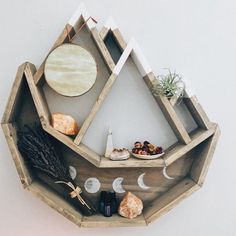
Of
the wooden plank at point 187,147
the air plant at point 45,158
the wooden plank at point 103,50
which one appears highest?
the wooden plank at point 103,50

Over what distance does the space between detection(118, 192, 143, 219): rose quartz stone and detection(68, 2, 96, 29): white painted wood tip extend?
610mm

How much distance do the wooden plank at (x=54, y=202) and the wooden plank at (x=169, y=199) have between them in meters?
0.25

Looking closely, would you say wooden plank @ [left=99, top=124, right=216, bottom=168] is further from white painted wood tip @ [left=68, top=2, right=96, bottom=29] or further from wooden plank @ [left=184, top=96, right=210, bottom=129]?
white painted wood tip @ [left=68, top=2, right=96, bottom=29]

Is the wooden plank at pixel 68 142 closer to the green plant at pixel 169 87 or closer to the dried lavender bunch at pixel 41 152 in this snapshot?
the dried lavender bunch at pixel 41 152

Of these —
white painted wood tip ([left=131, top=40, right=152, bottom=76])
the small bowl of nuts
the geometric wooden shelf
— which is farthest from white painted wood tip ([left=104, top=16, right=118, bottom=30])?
the small bowl of nuts

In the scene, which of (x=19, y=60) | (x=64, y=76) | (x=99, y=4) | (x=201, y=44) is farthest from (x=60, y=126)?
(x=201, y=44)

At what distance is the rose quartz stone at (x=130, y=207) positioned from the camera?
1157 mm

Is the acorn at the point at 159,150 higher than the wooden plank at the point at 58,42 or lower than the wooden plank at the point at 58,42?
lower

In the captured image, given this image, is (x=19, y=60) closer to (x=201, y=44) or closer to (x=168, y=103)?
(x=168, y=103)

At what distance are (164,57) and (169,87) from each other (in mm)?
160

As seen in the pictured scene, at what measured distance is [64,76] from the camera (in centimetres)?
108

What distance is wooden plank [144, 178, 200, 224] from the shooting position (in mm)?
1142

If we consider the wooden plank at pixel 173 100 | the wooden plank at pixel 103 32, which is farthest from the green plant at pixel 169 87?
the wooden plank at pixel 103 32

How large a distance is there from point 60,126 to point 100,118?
0.58 feet
